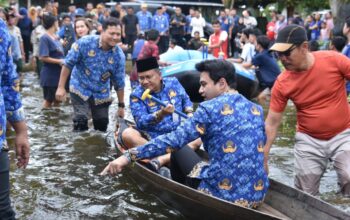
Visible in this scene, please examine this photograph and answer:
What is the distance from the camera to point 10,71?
3.73m

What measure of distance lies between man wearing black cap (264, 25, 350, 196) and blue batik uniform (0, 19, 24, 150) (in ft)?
7.27

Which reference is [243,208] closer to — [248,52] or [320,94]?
[320,94]

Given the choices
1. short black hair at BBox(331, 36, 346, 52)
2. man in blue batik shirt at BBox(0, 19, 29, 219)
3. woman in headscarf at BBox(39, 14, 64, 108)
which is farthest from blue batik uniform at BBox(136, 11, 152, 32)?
man in blue batik shirt at BBox(0, 19, 29, 219)

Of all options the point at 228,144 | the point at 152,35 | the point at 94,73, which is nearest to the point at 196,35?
the point at 152,35

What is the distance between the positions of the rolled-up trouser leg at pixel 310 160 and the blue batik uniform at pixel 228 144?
728 millimetres

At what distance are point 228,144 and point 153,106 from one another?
7.25 feet

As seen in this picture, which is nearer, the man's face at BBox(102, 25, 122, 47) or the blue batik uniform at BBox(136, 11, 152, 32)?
the man's face at BBox(102, 25, 122, 47)

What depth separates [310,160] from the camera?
522 centimetres

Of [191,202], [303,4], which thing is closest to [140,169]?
[191,202]

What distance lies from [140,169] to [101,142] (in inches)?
115

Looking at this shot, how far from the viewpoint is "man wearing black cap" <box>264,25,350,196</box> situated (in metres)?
4.91

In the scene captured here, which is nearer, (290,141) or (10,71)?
(10,71)

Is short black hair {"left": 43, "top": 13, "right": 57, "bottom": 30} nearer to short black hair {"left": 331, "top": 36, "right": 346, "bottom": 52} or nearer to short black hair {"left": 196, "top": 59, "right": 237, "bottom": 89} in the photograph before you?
short black hair {"left": 331, "top": 36, "right": 346, "bottom": 52}

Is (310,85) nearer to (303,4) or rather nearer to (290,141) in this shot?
(290,141)
